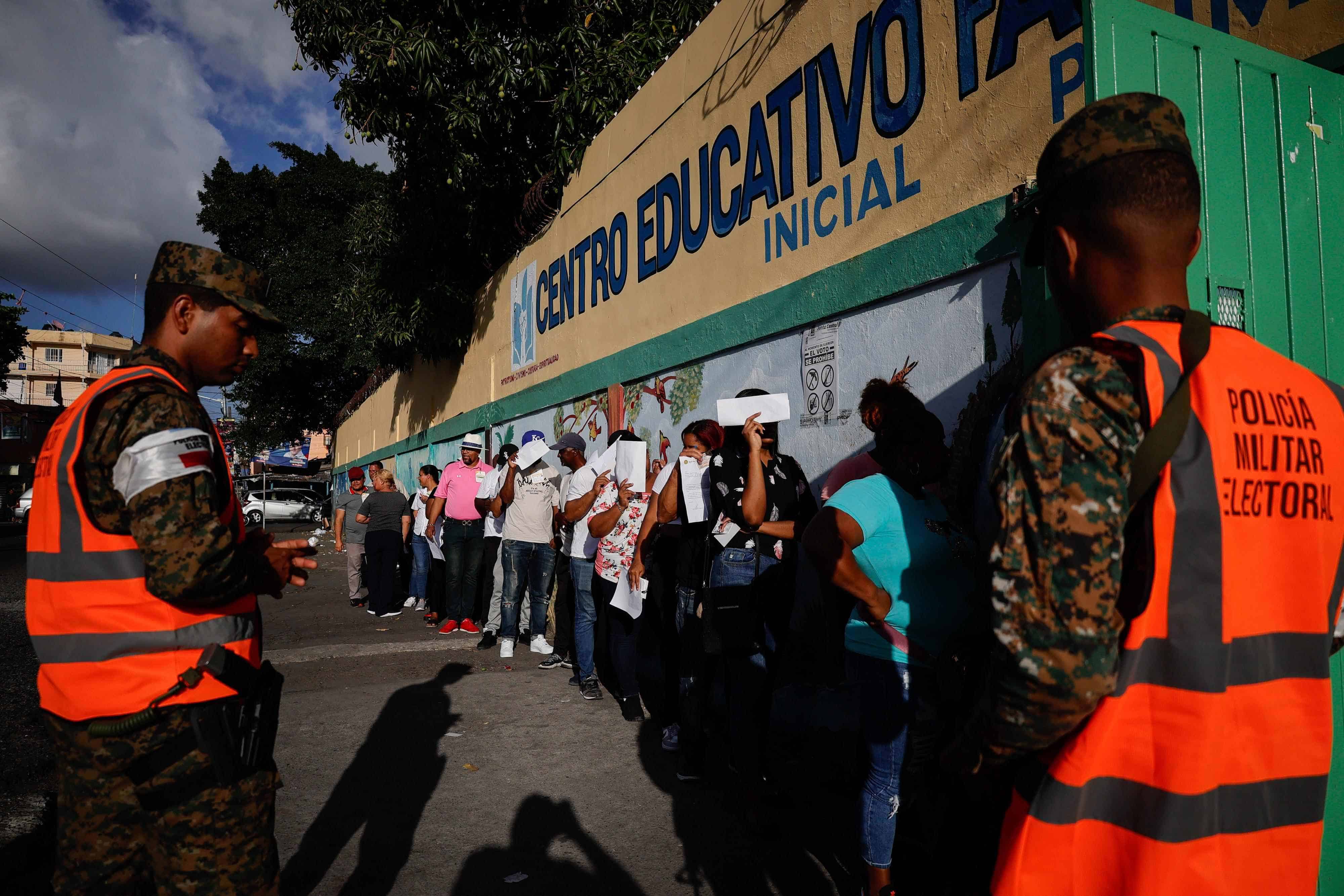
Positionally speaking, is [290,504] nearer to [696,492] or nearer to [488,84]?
[488,84]

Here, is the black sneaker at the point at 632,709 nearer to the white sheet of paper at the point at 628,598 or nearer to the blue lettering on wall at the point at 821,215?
the white sheet of paper at the point at 628,598

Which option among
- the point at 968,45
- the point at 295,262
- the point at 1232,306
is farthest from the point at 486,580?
the point at 295,262

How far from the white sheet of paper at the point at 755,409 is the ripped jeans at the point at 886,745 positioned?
1.49 meters

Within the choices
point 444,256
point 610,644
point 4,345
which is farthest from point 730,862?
point 4,345

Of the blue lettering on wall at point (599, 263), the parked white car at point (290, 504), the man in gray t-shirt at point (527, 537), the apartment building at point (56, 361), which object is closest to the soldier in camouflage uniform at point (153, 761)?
the man in gray t-shirt at point (527, 537)

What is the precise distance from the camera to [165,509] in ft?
5.72

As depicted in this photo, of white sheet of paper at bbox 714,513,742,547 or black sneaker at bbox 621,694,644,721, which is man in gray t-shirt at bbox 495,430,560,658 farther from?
white sheet of paper at bbox 714,513,742,547

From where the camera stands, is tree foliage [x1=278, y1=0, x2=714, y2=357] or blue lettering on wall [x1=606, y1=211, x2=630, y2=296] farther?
tree foliage [x1=278, y1=0, x2=714, y2=357]

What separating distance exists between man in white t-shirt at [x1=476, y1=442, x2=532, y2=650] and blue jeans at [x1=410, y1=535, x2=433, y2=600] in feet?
6.86

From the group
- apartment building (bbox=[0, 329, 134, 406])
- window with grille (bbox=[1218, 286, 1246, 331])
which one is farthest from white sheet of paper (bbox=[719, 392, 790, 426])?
apartment building (bbox=[0, 329, 134, 406])

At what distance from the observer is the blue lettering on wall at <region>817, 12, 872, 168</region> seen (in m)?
4.37

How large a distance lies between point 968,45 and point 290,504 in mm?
35260

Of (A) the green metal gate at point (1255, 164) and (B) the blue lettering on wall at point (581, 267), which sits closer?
(A) the green metal gate at point (1255, 164)

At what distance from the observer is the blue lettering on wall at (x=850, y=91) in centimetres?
437
